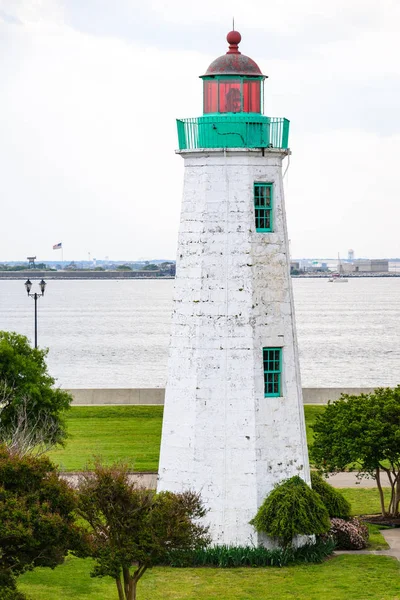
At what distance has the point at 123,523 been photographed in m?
19.5

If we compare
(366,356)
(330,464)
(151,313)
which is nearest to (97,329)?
(151,313)

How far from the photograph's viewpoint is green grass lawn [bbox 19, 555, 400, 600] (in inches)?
862

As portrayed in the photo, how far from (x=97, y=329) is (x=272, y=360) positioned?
115980mm

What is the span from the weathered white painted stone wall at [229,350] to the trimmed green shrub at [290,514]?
0.81ft

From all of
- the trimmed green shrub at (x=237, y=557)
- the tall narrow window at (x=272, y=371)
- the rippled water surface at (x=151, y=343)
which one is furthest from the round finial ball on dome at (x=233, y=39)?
the rippled water surface at (x=151, y=343)

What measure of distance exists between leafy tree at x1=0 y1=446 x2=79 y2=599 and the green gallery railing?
7.49 m

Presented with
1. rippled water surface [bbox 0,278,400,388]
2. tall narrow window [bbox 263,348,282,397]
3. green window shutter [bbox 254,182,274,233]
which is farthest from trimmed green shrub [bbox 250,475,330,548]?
rippled water surface [bbox 0,278,400,388]

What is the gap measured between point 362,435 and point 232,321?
5198mm

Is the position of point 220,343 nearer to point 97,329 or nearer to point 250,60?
point 250,60

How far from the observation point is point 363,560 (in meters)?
24.4

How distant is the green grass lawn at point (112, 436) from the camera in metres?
35.5

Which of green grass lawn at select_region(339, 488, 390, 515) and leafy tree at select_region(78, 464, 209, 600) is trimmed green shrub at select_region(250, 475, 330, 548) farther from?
green grass lawn at select_region(339, 488, 390, 515)

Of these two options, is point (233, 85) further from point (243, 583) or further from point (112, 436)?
point (112, 436)

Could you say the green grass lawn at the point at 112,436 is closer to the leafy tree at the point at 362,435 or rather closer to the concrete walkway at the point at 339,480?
the concrete walkway at the point at 339,480
